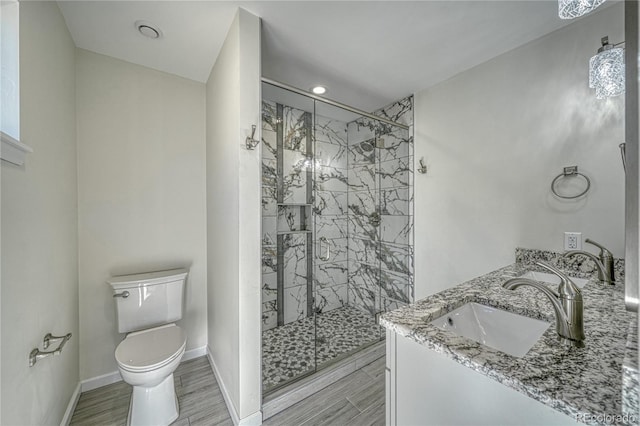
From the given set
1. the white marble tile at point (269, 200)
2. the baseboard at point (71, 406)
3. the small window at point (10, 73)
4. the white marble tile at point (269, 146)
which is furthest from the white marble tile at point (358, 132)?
the baseboard at point (71, 406)

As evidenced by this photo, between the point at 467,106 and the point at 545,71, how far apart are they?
0.53 metres

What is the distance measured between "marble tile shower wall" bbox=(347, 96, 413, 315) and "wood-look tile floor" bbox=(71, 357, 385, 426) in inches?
42.2

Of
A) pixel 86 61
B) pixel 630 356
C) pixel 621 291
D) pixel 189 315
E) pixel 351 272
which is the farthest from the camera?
pixel 351 272

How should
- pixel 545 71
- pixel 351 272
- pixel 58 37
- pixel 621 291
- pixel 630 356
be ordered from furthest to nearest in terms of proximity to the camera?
pixel 351 272 < pixel 545 71 < pixel 58 37 < pixel 621 291 < pixel 630 356

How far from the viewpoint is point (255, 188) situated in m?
1.53

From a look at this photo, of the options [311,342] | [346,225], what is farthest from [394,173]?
[311,342]

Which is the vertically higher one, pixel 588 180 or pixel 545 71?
pixel 545 71

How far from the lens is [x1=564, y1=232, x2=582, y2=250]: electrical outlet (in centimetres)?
156

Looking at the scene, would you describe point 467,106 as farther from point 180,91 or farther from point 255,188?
point 180,91

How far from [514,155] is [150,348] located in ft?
9.79

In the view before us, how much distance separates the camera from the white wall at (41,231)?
989 millimetres

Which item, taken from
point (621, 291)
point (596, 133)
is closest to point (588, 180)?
point (596, 133)

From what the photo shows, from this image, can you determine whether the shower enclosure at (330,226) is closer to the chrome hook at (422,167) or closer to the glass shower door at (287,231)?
the glass shower door at (287,231)

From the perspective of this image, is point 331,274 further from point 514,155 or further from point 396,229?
point 514,155
